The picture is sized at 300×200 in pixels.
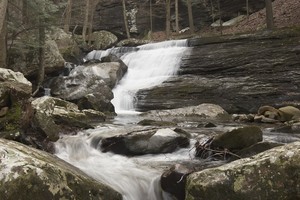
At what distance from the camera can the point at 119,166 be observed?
6.23 meters

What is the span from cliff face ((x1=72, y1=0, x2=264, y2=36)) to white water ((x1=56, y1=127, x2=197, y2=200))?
26.2m

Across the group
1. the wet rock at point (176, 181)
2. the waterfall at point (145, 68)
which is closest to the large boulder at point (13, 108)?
the wet rock at point (176, 181)

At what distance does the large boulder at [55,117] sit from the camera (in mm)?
7191

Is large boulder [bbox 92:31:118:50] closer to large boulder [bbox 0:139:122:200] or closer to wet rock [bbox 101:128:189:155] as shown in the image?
wet rock [bbox 101:128:189:155]

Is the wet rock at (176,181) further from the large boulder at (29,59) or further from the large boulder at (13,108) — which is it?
the large boulder at (29,59)

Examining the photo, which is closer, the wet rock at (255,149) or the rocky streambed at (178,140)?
the rocky streambed at (178,140)

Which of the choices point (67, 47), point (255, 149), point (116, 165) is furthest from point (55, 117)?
point (67, 47)

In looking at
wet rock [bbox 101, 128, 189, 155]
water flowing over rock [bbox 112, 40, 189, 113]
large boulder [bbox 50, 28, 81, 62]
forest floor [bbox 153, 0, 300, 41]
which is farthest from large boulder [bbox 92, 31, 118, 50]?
wet rock [bbox 101, 128, 189, 155]

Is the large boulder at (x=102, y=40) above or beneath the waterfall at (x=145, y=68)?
above

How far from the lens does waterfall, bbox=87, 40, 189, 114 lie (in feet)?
54.0

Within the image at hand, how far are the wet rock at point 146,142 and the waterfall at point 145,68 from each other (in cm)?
806

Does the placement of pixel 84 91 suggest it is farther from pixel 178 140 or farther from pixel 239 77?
pixel 178 140

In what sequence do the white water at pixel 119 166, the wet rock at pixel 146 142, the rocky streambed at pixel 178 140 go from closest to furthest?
the rocky streambed at pixel 178 140 < the white water at pixel 119 166 < the wet rock at pixel 146 142

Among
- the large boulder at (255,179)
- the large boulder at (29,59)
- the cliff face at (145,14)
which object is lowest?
the large boulder at (255,179)
